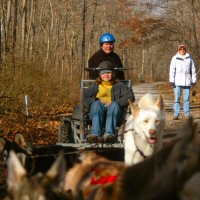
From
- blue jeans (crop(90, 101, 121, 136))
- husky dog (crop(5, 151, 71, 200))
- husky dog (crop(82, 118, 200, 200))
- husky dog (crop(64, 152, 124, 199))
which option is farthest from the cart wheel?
husky dog (crop(82, 118, 200, 200))

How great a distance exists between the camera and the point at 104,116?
848 cm

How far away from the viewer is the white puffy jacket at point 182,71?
14922 mm

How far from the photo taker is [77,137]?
9.06 metres

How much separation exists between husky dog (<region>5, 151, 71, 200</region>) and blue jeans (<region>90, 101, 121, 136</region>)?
15.7 ft

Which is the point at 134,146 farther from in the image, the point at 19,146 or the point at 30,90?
the point at 30,90

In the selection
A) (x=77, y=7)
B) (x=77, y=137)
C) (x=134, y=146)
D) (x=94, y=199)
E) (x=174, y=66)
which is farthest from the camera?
(x=77, y=7)

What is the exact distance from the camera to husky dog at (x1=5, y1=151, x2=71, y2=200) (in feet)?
10.7

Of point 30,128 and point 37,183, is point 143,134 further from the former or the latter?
point 30,128

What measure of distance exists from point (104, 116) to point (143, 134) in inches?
67.4

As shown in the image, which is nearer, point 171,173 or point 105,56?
point 171,173

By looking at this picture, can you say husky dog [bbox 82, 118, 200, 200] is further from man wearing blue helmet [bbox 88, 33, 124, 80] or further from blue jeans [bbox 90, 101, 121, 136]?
man wearing blue helmet [bbox 88, 33, 124, 80]

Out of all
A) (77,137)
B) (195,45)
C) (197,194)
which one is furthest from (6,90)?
(195,45)

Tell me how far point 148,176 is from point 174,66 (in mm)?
12605

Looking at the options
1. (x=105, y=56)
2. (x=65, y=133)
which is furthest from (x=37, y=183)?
(x=105, y=56)
